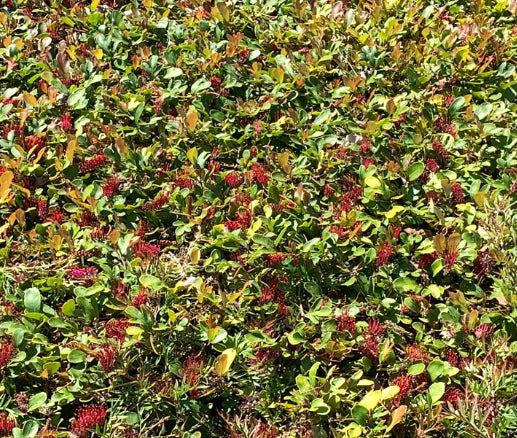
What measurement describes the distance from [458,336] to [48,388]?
1387mm

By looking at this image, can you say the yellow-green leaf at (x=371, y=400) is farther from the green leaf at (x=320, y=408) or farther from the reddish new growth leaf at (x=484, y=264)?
the reddish new growth leaf at (x=484, y=264)

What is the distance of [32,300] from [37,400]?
0.40 meters

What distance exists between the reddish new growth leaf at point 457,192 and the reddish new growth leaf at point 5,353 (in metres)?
1.81

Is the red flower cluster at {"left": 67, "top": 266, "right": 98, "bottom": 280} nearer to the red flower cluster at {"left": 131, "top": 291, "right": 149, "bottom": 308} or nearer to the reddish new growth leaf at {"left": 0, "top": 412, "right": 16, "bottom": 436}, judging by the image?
the red flower cluster at {"left": 131, "top": 291, "right": 149, "bottom": 308}

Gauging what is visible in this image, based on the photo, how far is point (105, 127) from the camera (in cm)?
313

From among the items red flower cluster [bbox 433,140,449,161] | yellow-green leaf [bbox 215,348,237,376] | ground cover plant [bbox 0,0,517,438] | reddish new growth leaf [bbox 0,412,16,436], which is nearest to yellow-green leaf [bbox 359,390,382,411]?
ground cover plant [bbox 0,0,517,438]

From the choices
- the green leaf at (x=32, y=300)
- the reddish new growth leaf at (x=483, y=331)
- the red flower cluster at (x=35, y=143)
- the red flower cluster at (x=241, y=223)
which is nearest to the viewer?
the reddish new growth leaf at (x=483, y=331)

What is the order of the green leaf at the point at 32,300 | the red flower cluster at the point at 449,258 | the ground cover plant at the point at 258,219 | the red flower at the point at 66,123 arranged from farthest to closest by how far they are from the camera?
the red flower at the point at 66,123 < the red flower cluster at the point at 449,258 < the green leaf at the point at 32,300 < the ground cover plant at the point at 258,219

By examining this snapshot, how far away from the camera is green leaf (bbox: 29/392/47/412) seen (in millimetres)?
2115

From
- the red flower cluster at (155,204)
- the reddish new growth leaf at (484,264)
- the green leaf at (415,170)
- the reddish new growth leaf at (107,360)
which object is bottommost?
the reddish new growth leaf at (107,360)

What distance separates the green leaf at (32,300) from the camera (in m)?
2.38

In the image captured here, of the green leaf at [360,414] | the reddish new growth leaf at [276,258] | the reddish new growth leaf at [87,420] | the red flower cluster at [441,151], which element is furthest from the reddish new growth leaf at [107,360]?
the red flower cluster at [441,151]

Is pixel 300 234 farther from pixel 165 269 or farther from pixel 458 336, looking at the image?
pixel 458 336

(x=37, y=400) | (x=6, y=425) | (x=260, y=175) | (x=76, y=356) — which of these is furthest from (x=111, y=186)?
(x=6, y=425)
